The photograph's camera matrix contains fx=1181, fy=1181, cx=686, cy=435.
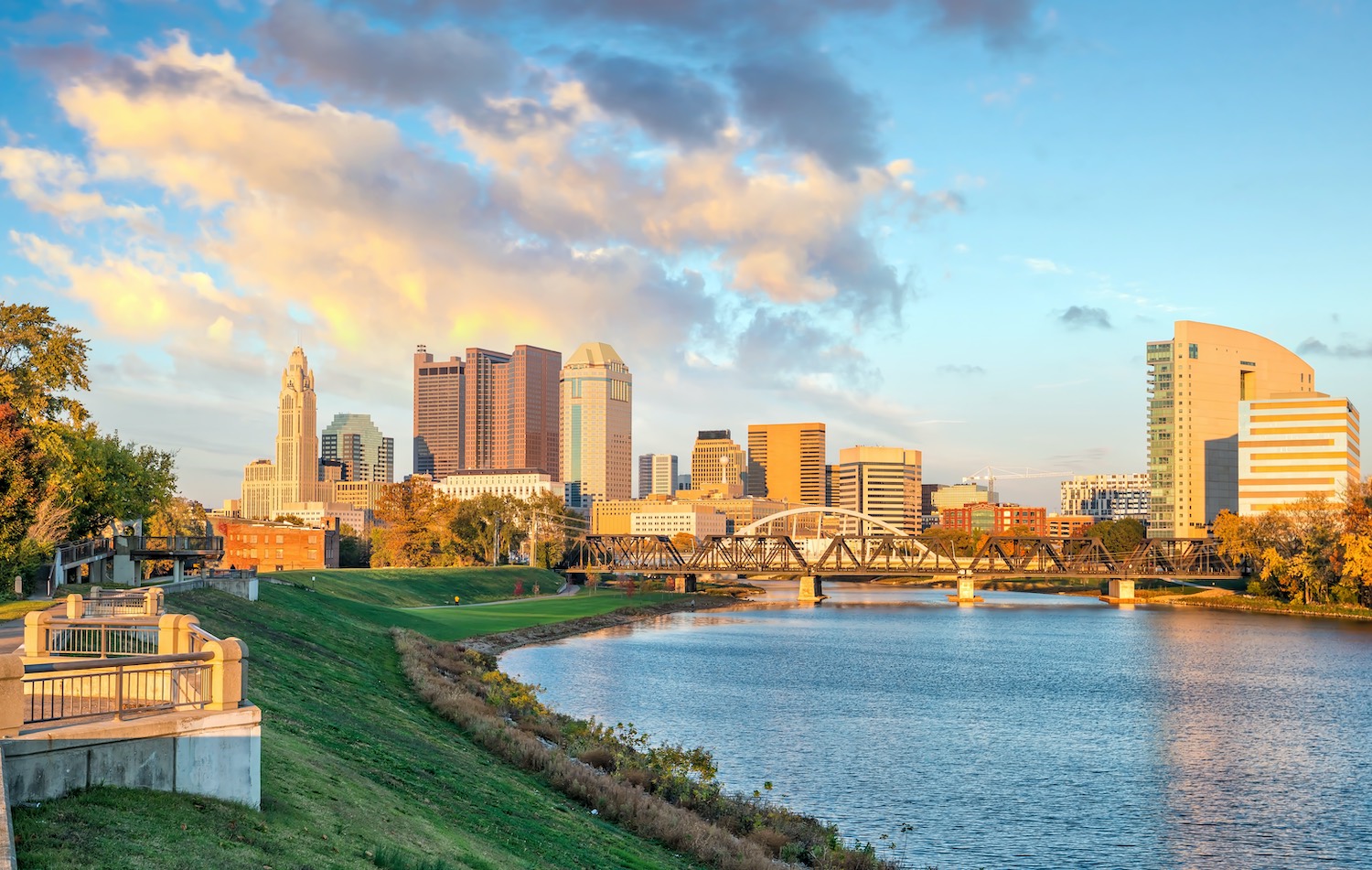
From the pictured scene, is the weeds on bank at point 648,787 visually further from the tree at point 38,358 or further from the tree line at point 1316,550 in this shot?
the tree line at point 1316,550

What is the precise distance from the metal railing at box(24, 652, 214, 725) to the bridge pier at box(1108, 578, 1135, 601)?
191265 mm

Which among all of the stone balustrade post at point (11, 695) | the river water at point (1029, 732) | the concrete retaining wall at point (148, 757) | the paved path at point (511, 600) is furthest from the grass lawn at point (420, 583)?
the stone balustrade post at point (11, 695)

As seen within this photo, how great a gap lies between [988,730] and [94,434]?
62.7 metres

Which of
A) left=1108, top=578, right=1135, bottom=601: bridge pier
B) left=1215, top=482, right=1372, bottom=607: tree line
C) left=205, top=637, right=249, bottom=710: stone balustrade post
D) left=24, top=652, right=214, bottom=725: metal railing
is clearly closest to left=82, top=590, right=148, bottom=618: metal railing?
left=24, top=652, right=214, bottom=725: metal railing

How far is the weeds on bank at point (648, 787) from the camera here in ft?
108

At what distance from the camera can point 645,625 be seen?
134 metres

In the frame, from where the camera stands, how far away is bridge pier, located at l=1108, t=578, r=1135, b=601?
194m

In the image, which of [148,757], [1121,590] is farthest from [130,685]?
[1121,590]

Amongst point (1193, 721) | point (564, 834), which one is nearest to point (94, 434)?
point (564, 834)

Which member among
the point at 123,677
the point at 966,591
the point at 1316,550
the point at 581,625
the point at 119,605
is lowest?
the point at 966,591

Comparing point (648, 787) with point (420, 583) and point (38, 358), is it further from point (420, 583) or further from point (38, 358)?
point (420, 583)

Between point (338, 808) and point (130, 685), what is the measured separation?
4.71m

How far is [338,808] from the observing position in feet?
77.9

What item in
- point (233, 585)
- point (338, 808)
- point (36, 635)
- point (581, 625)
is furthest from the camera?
point (581, 625)
